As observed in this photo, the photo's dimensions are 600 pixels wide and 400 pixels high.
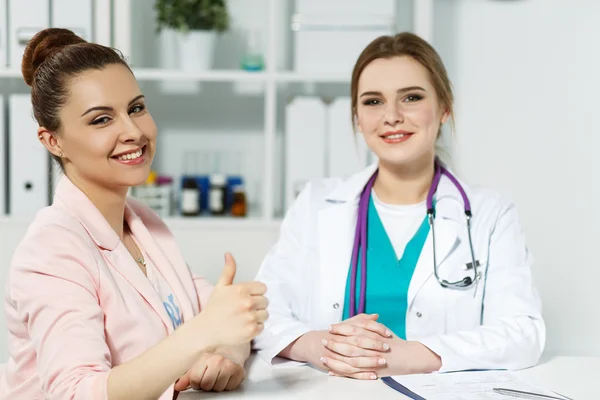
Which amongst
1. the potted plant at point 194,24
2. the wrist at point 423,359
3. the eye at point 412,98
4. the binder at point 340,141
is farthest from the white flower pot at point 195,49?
the wrist at point 423,359

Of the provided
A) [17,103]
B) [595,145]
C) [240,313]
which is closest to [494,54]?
[595,145]

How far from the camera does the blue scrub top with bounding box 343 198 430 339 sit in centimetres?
170

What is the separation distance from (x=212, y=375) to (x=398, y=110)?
2.75 feet

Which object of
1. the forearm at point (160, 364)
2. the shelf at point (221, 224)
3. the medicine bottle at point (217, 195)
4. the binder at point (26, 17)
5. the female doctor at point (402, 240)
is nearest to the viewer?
the forearm at point (160, 364)

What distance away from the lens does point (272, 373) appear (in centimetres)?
137

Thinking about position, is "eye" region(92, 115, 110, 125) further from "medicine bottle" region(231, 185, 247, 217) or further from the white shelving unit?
"medicine bottle" region(231, 185, 247, 217)

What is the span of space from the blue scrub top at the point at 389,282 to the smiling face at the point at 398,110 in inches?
8.5

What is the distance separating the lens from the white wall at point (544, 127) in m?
2.96

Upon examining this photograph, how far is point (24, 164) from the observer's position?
103 inches

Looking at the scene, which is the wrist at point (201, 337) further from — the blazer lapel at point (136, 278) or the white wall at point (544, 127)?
the white wall at point (544, 127)

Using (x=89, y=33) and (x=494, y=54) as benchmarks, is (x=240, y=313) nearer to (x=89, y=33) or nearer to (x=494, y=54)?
(x=89, y=33)

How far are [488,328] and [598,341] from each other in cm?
181

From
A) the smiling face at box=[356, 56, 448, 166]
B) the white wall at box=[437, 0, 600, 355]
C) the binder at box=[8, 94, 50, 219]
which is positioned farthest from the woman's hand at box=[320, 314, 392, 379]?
the white wall at box=[437, 0, 600, 355]

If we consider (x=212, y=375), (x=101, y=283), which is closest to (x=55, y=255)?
(x=101, y=283)
